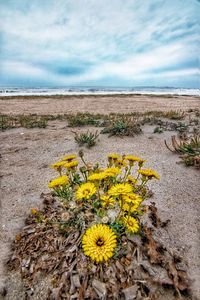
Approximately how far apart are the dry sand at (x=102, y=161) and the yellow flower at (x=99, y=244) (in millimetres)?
901

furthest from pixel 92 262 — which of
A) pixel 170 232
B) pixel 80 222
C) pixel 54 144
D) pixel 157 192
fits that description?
pixel 54 144

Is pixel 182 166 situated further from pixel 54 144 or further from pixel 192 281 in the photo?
pixel 54 144

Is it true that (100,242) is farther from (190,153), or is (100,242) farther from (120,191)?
(190,153)

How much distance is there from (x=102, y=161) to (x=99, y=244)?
3358 millimetres

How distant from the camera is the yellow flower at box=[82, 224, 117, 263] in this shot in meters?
1.74

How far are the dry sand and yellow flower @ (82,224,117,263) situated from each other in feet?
2.96

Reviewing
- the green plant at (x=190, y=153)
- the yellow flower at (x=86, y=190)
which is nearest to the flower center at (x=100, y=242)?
the yellow flower at (x=86, y=190)

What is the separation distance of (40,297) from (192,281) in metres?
1.31

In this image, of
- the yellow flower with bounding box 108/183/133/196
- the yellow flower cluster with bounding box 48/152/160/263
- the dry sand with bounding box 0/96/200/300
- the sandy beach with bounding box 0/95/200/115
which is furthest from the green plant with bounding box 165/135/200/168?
the sandy beach with bounding box 0/95/200/115

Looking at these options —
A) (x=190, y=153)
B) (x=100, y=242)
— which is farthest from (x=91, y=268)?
(x=190, y=153)

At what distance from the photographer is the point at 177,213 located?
127 inches

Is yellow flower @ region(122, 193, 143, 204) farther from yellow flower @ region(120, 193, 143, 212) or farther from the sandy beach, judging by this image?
the sandy beach

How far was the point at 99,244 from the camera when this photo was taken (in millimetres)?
1828

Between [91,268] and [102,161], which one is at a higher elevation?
[91,268]
